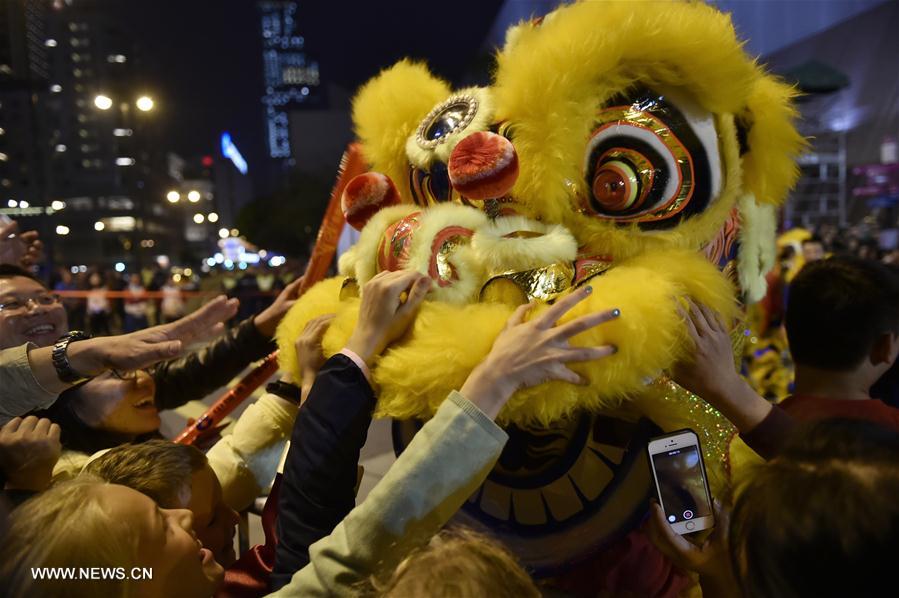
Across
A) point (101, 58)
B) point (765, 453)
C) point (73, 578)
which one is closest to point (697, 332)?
point (765, 453)

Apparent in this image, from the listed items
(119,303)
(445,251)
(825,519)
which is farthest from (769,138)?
(119,303)

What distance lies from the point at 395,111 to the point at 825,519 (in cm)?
146

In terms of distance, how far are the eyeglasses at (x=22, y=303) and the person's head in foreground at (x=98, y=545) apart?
99 cm

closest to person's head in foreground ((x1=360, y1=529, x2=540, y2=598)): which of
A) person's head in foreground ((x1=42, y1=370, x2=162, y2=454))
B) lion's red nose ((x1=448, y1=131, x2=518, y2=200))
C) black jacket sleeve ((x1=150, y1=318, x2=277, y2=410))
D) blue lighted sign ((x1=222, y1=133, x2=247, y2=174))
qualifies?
lion's red nose ((x1=448, y1=131, x2=518, y2=200))

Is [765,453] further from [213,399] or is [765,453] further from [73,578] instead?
[213,399]

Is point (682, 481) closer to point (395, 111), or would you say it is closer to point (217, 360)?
point (395, 111)

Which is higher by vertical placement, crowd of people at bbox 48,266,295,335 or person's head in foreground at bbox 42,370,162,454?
person's head in foreground at bbox 42,370,162,454

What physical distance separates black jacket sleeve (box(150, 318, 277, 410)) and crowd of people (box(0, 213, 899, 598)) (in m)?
0.47

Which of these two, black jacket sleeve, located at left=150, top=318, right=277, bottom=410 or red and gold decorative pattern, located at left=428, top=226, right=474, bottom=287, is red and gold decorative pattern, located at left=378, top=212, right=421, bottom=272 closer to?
red and gold decorative pattern, located at left=428, top=226, right=474, bottom=287

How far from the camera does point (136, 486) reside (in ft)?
3.90

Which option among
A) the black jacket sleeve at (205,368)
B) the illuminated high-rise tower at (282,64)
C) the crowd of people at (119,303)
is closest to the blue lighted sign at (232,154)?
the illuminated high-rise tower at (282,64)

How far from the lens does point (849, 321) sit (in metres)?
1.50

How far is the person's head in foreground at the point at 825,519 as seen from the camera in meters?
0.65

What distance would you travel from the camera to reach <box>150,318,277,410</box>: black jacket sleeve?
2256 mm
